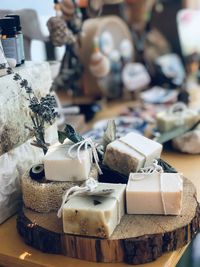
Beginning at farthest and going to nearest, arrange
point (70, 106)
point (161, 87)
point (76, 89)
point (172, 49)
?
point (172, 49), point (161, 87), point (76, 89), point (70, 106)

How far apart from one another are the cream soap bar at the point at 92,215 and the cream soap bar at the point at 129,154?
4.2 inches

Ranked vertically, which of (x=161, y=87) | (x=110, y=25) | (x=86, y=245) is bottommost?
(x=161, y=87)

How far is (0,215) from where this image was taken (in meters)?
0.83

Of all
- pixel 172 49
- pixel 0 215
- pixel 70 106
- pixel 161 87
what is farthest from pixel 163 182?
pixel 172 49

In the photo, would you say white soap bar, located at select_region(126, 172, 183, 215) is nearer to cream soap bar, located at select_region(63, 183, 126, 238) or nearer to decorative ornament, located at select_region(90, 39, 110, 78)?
cream soap bar, located at select_region(63, 183, 126, 238)

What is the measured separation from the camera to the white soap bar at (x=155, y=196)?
734 mm

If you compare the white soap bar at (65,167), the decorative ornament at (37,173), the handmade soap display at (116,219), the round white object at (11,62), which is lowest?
the handmade soap display at (116,219)

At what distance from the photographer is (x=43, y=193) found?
782 mm

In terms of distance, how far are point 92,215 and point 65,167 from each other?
4.4 inches

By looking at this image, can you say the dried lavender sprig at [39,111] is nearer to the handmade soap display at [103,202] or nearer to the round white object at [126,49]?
the handmade soap display at [103,202]

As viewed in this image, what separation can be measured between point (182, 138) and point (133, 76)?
0.59 meters

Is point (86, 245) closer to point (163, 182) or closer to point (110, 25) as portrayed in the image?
point (163, 182)

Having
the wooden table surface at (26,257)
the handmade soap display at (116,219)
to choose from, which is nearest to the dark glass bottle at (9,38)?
the handmade soap display at (116,219)

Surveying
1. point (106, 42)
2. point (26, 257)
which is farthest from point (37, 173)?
point (106, 42)
